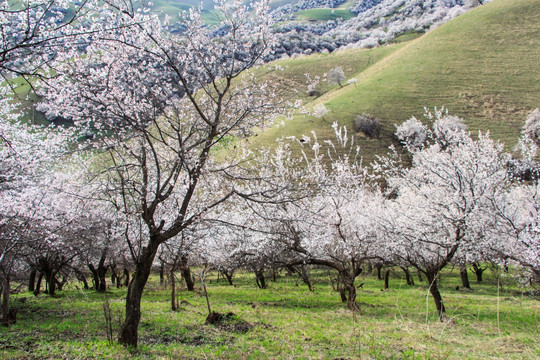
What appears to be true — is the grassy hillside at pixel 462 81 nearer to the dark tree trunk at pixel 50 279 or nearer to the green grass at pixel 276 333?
the green grass at pixel 276 333

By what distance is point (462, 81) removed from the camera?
6281cm

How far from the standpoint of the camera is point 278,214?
8812 mm

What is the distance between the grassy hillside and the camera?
179 ft

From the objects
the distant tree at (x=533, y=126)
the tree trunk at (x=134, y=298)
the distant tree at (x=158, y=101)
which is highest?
the distant tree at (x=533, y=126)

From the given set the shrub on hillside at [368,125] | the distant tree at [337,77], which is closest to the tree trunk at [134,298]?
the shrub on hillside at [368,125]

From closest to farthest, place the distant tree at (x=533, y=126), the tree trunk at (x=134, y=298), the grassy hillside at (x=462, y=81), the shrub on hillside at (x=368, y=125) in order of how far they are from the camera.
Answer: the tree trunk at (x=134, y=298) < the distant tree at (x=533, y=126) < the grassy hillside at (x=462, y=81) < the shrub on hillside at (x=368, y=125)

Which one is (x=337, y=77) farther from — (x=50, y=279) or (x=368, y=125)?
(x=50, y=279)

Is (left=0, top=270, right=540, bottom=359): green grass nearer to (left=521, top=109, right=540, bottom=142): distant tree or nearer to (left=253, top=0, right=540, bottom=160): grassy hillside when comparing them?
(left=253, top=0, right=540, bottom=160): grassy hillside

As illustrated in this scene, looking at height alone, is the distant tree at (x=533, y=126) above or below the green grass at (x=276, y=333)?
above

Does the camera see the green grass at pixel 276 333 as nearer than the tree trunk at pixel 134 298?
Yes

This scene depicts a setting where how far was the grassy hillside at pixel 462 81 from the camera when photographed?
54531 mm

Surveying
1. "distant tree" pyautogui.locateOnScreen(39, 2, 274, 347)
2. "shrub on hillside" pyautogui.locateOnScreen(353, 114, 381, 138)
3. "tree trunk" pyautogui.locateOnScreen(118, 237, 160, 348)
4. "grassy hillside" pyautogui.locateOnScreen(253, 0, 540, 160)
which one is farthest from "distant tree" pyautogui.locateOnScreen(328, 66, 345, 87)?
"tree trunk" pyautogui.locateOnScreen(118, 237, 160, 348)

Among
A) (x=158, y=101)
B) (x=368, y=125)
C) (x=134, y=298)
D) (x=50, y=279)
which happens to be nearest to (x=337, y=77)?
(x=368, y=125)

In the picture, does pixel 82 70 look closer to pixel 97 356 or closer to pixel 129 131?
pixel 129 131
